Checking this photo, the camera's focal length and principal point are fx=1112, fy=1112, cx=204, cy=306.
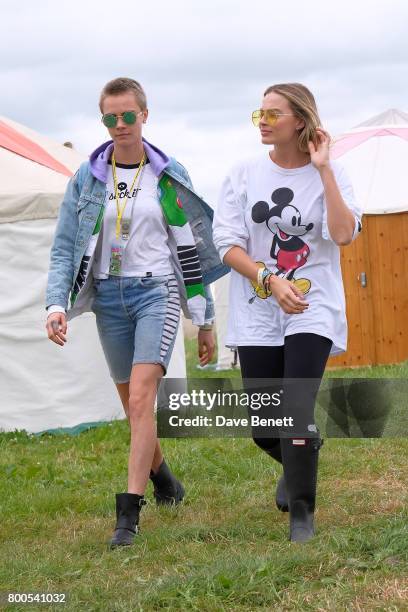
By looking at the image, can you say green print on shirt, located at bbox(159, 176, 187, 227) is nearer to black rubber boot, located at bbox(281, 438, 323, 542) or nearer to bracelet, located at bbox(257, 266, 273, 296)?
bracelet, located at bbox(257, 266, 273, 296)

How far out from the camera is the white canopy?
45.1 ft

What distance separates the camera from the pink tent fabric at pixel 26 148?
9922 millimetres

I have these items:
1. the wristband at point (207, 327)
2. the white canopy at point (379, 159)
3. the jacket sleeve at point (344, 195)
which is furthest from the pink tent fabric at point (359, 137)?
the jacket sleeve at point (344, 195)

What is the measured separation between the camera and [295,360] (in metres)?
4.39

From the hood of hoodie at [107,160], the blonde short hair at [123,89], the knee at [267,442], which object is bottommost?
the knee at [267,442]

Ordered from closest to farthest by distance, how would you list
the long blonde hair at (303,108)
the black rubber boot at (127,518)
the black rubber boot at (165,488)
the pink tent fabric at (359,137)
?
the long blonde hair at (303,108) → the black rubber boot at (127,518) → the black rubber boot at (165,488) → the pink tent fabric at (359,137)

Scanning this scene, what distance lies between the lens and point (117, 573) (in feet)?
13.9

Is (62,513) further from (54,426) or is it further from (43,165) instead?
(43,165)

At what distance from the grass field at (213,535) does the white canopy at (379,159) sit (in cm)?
712

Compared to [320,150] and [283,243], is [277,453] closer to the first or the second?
[283,243]

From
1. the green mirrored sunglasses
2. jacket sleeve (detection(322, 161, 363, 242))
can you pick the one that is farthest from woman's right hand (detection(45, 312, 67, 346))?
jacket sleeve (detection(322, 161, 363, 242))

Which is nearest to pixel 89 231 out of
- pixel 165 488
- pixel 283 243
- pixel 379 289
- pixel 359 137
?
pixel 283 243

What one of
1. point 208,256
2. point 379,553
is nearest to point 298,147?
point 208,256

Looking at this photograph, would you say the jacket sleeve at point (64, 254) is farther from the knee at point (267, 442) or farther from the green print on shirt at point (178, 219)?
the knee at point (267, 442)
